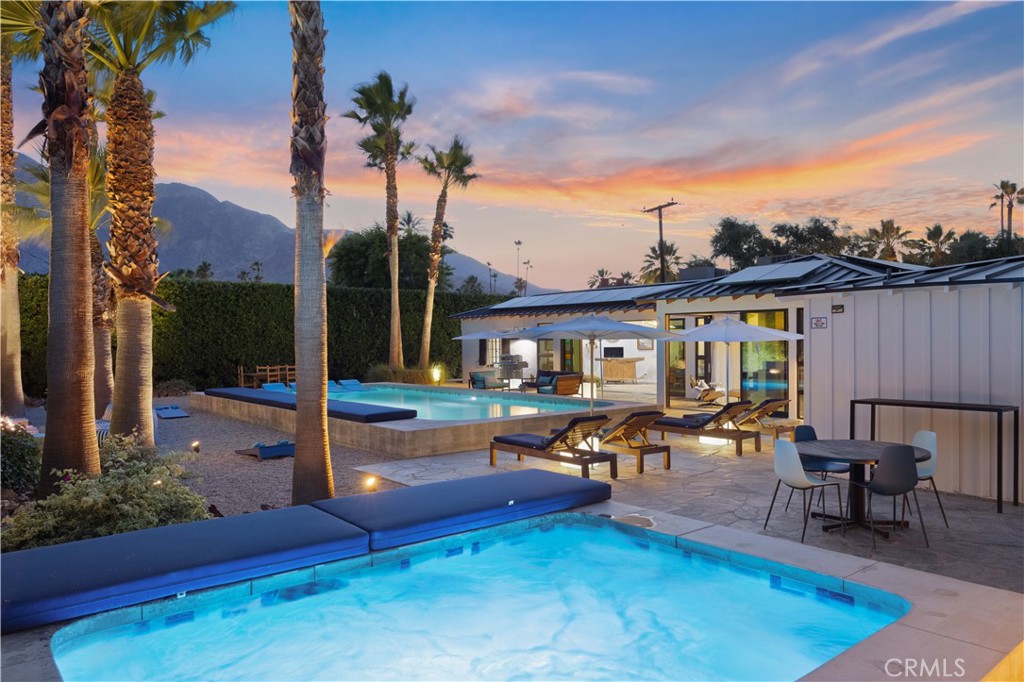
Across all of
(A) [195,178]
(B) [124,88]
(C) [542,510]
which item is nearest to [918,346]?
(C) [542,510]

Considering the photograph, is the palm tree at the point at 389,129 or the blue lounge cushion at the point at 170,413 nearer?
the blue lounge cushion at the point at 170,413

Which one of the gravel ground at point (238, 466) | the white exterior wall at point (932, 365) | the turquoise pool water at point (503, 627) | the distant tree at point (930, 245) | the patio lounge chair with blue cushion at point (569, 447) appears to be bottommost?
the turquoise pool water at point (503, 627)

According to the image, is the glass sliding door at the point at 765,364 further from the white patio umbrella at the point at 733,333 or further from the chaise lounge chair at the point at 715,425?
the chaise lounge chair at the point at 715,425

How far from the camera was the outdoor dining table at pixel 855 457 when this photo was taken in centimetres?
534

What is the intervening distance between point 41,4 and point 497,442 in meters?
7.33

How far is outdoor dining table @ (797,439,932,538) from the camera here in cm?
534

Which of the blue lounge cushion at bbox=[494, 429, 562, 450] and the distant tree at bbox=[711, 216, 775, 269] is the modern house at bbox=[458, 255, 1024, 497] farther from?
the distant tree at bbox=[711, 216, 775, 269]

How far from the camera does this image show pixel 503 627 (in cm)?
475

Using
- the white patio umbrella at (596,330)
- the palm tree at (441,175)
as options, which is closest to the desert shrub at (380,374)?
the palm tree at (441,175)

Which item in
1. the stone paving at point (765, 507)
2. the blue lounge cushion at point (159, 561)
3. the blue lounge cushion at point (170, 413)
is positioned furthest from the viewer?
the blue lounge cushion at point (170, 413)

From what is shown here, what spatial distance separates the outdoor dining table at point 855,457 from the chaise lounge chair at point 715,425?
Answer: 395 cm

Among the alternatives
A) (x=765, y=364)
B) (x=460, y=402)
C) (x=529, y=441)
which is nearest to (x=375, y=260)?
(x=460, y=402)

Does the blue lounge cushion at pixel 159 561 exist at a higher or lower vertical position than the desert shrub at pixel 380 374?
lower

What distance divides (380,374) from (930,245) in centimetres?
3969
